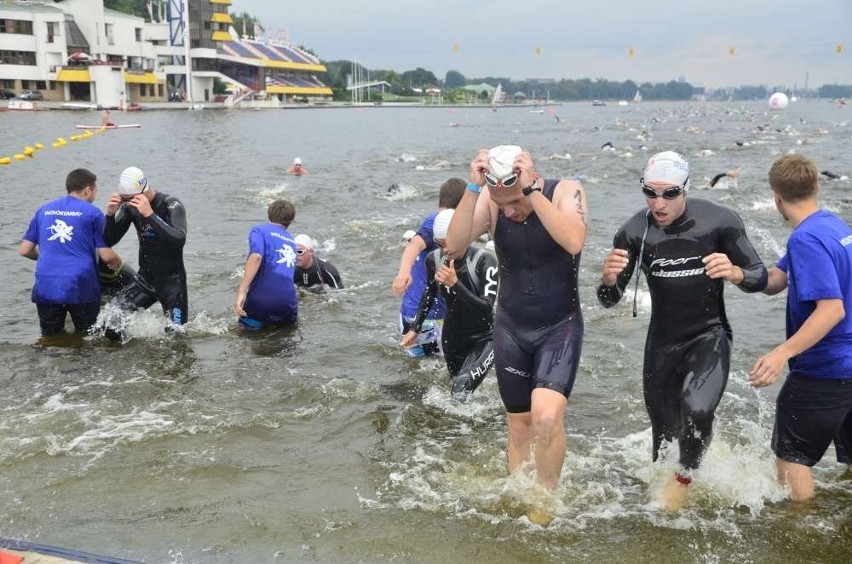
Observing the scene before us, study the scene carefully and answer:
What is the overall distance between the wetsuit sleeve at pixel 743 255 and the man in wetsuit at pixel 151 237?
5472 mm

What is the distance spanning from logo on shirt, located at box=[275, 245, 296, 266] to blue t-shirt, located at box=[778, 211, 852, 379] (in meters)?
5.44

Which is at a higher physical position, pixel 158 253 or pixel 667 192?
pixel 667 192

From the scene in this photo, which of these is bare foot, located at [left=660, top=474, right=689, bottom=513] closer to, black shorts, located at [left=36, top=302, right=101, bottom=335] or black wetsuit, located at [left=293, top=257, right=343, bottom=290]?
black shorts, located at [left=36, top=302, right=101, bottom=335]

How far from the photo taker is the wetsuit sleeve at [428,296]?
6484 millimetres

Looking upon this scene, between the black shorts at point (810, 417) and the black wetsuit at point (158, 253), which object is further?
the black wetsuit at point (158, 253)

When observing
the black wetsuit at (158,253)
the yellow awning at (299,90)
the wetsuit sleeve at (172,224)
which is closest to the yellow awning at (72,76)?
the yellow awning at (299,90)

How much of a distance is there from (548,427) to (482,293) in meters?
2.17

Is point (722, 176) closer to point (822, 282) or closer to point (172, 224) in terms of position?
point (172, 224)

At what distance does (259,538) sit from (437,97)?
18222 centimetres

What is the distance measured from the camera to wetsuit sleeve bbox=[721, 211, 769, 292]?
13.6 feet

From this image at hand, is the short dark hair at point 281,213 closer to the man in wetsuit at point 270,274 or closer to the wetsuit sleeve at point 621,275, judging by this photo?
the man in wetsuit at point 270,274

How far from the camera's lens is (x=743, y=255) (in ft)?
13.8

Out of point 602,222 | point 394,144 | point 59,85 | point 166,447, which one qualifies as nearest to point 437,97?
point 59,85

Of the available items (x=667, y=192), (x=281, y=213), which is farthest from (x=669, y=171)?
(x=281, y=213)
